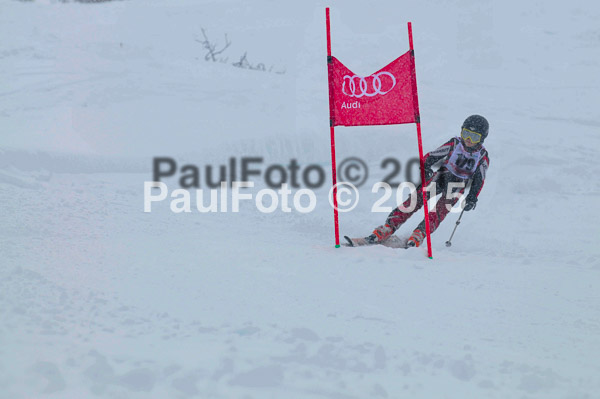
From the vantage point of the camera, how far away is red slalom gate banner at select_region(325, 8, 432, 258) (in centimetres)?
480

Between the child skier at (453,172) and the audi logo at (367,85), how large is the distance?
2.66ft

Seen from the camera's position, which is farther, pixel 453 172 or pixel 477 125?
pixel 453 172

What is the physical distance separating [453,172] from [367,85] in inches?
49.2

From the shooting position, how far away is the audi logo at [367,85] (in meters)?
4.81

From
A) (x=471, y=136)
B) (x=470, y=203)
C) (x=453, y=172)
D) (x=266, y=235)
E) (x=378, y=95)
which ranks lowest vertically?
(x=266, y=235)

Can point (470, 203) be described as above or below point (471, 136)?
below

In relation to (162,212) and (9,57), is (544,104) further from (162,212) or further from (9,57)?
(9,57)

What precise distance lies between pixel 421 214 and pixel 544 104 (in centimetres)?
653

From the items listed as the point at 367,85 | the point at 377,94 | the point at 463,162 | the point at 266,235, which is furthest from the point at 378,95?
the point at 266,235

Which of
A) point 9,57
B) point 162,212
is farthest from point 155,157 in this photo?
point 9,57

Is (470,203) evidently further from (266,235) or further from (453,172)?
(266,235)

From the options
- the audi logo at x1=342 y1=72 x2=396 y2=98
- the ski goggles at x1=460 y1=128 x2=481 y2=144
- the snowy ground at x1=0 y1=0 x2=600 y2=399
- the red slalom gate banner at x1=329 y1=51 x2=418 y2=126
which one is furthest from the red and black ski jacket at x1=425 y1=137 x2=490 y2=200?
the audi logo at x1=342 y1=72 x2=396 y2=98

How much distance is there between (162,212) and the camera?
17.9 ft

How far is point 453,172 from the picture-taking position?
5.21 meters
